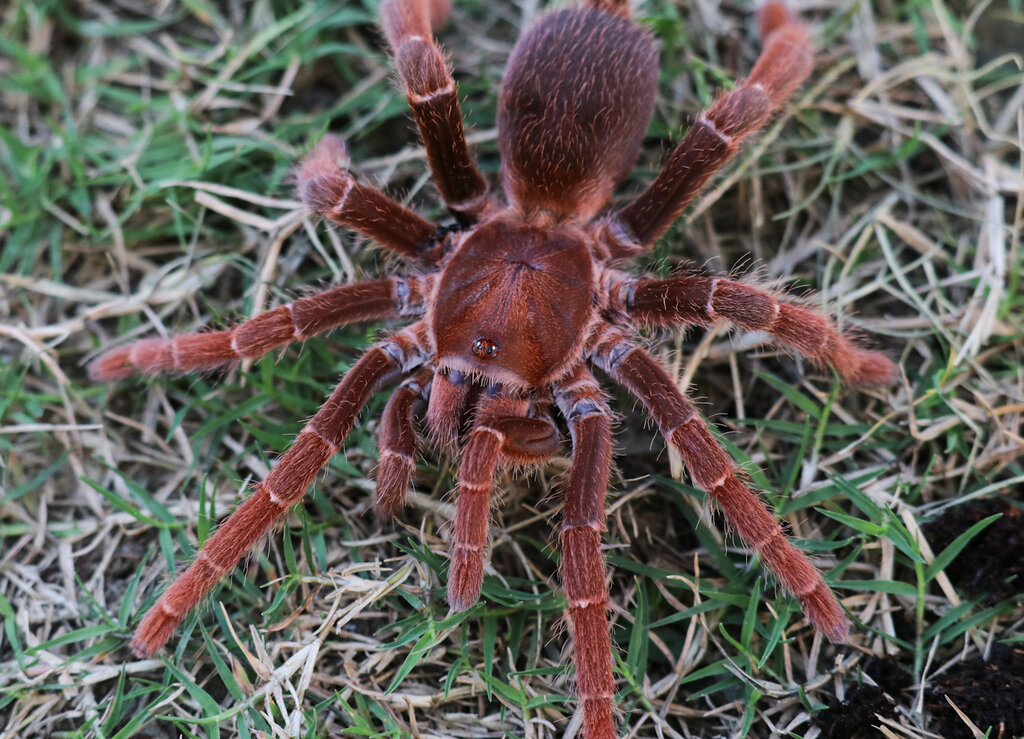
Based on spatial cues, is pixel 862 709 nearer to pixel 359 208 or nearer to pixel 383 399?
pixel 383 399

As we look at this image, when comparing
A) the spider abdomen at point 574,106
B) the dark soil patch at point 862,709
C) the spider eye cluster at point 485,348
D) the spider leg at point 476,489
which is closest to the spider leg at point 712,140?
the spider abdomen at point 574,106

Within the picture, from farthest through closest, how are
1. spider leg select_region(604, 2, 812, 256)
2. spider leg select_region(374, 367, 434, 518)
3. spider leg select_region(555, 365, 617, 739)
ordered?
1. spider leg select_region(604, 2, 812, 256)
2. spider leg select_region(374, 367, 434, 518)
3. spider leg select_region(555, 365, 617, 739)

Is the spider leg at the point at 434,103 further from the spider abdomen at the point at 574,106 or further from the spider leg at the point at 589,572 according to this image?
the spider leg at the point at 589,572

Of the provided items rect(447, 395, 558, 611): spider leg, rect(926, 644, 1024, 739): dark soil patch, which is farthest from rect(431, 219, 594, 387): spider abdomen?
rect(926, 644, 1024, 739): dark soil patch

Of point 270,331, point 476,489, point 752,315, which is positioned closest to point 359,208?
point 270,331

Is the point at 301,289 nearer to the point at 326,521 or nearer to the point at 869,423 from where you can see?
the point at 326,521

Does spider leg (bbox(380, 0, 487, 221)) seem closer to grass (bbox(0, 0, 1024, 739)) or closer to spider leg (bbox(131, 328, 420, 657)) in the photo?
grass (bbox(0, 0, 1024, 739))

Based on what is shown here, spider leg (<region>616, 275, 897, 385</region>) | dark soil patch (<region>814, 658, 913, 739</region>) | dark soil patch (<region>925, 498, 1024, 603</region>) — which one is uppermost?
spider leg (<region>616, 275, 897, 385</region>)

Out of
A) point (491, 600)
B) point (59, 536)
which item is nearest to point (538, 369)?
point (491, 600)
